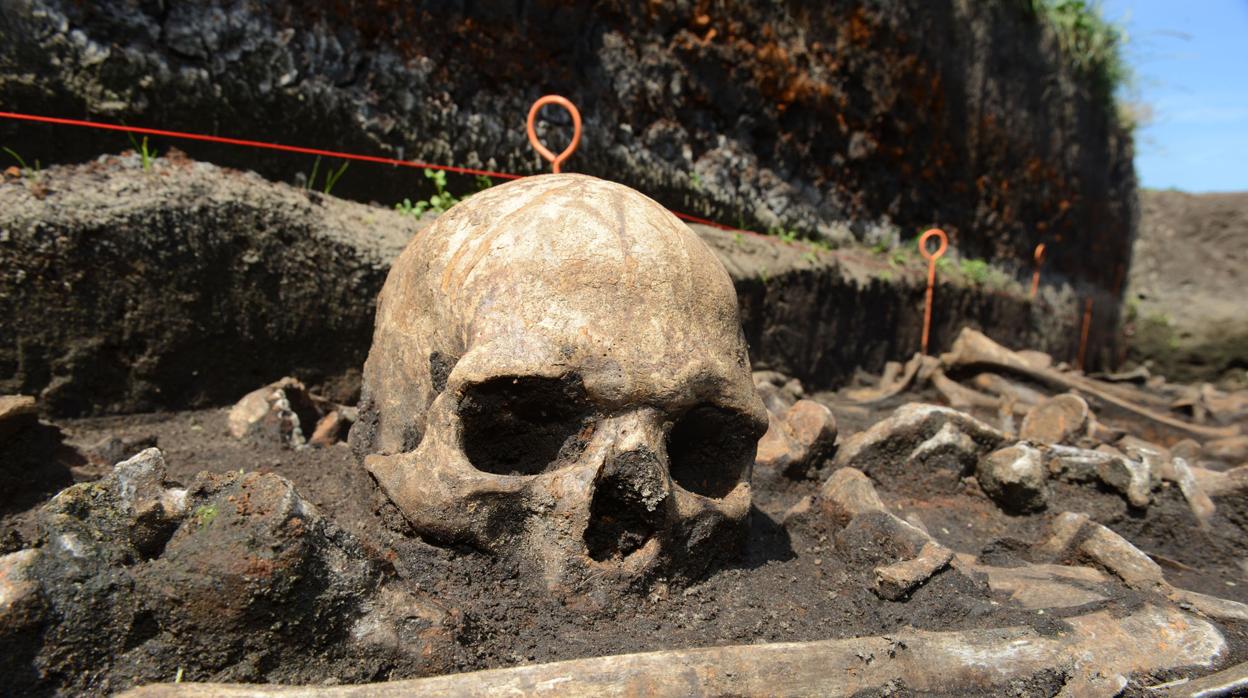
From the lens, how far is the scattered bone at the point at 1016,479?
3.74 metres

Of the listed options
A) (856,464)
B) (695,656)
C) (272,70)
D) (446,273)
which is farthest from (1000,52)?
(695,656)

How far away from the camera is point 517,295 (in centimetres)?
243

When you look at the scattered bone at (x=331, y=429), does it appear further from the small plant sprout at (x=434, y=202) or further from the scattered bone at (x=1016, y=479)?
the scattered bone at (x=1016, y=479)

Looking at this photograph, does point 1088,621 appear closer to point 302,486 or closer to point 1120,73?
point 302,486

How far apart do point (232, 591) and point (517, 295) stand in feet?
3.29

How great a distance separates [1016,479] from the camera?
147 inches

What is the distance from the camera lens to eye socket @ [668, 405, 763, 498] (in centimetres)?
266

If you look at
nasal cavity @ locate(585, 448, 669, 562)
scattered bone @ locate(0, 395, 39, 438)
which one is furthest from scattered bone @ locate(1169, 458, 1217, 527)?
scattered bone @ locate(0, 395, 39, 438)

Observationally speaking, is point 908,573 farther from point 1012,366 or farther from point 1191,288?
point 1191,288

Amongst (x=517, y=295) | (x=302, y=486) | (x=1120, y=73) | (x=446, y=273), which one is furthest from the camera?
(x=1120, y=73)

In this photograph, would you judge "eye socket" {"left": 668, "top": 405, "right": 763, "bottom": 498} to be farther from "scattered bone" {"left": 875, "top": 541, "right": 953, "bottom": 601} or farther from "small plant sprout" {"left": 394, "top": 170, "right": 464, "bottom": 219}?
"small plant sprout" {"left": 394, "top": 170, "right": 464, "bottom": 219}

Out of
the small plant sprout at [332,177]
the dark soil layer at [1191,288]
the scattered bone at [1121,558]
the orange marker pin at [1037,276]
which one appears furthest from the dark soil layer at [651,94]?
the dark soil layer at [1191,288]

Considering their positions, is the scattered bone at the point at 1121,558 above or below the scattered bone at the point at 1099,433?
below

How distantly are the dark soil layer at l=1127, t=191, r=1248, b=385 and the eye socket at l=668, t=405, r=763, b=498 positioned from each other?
38.4 ft
